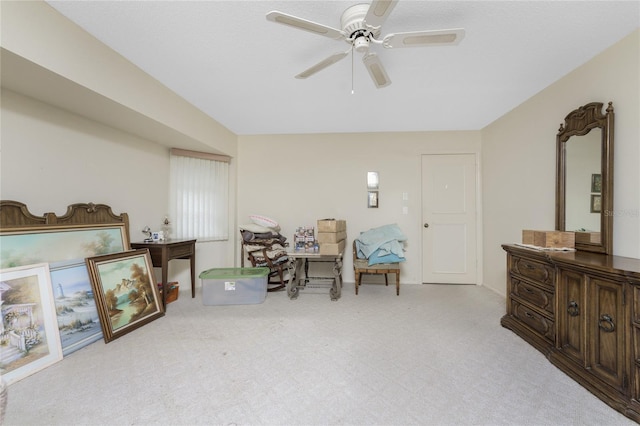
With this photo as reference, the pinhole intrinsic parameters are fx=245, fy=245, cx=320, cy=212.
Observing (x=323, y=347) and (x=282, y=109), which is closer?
(x=323, y=347)

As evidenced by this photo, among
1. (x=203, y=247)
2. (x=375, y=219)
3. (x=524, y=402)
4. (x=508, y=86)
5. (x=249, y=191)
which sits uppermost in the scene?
(x=508, y=86)

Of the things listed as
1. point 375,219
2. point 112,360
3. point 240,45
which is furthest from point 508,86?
point 112,360

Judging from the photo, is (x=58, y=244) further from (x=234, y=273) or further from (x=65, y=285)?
(x=234, y=273)

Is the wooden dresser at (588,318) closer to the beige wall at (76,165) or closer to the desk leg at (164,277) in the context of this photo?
the desk leg at (164,277)

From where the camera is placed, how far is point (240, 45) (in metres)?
1.91

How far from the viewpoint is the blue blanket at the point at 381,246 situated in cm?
322

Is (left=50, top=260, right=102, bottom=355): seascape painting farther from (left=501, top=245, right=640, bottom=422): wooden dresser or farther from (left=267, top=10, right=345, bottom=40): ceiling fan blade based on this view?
(left=501, top=245, right=640, bottom=422): wooden dresser

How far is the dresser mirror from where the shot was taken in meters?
1.88

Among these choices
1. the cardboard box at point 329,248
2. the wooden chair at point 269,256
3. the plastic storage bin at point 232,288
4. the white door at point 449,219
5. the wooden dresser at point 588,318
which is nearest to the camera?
the wooden dresser at point 588,318

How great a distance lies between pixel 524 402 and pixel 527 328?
2.95 feet

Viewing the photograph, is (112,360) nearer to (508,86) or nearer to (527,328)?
(527,328)

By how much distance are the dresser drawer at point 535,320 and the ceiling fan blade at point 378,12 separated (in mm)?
2446

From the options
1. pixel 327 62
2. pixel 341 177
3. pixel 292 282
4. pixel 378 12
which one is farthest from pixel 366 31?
pixel 292 282

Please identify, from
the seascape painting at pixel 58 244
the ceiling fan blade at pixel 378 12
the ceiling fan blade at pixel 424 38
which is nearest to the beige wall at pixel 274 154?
the seascape painting at pixel 58 244
